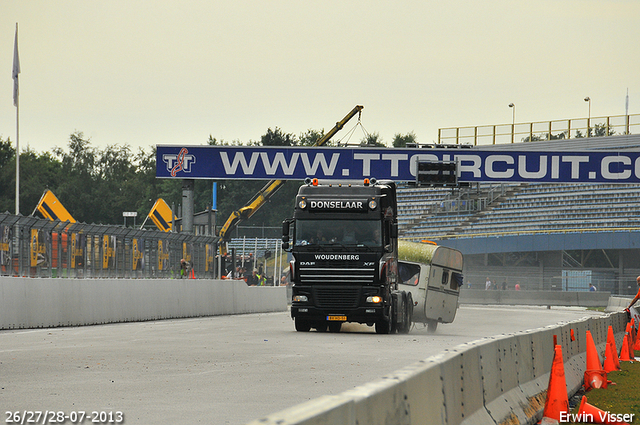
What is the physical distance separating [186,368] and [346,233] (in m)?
7.85

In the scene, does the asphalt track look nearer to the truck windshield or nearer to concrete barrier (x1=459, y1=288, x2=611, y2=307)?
the truck windshield

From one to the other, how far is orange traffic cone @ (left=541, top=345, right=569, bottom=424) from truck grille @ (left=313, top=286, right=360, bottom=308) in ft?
32.8

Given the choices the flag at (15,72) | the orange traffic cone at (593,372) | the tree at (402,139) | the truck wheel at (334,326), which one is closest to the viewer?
the orange traffic cone at (593,372)

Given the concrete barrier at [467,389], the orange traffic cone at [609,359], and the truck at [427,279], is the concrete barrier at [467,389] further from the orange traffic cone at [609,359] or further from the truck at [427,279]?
the truck at [427,279]

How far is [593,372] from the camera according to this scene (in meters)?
12.3

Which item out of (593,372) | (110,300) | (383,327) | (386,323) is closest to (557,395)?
(593,372)

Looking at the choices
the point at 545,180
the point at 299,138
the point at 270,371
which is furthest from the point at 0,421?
the point at 299,138

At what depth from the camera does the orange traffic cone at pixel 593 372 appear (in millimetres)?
12211

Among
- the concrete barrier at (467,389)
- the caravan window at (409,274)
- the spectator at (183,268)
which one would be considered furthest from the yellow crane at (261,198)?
the concrete barrier at (467,389)

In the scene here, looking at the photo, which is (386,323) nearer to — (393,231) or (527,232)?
(393,231)

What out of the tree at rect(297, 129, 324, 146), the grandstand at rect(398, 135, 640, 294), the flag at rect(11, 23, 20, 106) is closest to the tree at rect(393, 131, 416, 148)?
the tree at rect(297, 129, 324, 146)

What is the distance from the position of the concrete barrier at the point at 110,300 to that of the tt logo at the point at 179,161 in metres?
6.39

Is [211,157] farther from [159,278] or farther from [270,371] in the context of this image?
[270,371]

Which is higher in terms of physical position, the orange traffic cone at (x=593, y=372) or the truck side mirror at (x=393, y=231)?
the truck side mirror at (x=393, y=231)
